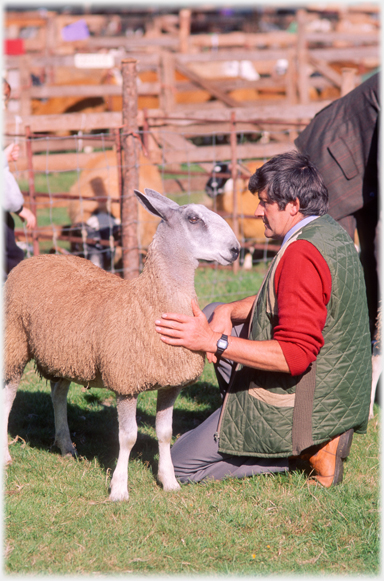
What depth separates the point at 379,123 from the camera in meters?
3.97

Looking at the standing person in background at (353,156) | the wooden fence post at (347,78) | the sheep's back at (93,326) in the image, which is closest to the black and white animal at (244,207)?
the wooden fence post at (347,78)

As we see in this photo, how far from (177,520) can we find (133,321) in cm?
95

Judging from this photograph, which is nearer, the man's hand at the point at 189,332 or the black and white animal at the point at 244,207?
the man's hand at the point at 189,332

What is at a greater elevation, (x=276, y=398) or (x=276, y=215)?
(x=276, y=215)

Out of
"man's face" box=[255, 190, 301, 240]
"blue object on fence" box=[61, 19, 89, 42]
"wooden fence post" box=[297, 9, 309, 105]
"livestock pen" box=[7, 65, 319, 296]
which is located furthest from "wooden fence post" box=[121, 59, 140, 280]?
"blue object on fence" box=[61, 19, 89, 42]

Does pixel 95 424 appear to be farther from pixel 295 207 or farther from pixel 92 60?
pixel 92 60

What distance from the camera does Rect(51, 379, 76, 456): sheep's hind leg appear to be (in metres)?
3.53

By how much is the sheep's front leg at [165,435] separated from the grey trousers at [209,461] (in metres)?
0.11

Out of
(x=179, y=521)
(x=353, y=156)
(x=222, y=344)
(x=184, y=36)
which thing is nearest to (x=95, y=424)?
(x=179, y=521)

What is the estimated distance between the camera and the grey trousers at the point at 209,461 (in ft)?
10.2

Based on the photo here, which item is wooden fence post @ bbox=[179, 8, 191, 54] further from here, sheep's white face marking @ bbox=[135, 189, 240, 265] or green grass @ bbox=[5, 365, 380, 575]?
green grass @ bbox=[5, 365, 380, 575]

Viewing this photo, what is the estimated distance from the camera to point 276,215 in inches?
110

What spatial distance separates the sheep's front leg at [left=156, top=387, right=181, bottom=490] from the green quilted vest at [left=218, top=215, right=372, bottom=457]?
1.16 ft

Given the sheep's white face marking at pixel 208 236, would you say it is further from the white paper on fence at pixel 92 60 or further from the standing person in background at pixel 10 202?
the white paper on fence at pixel 92 60
